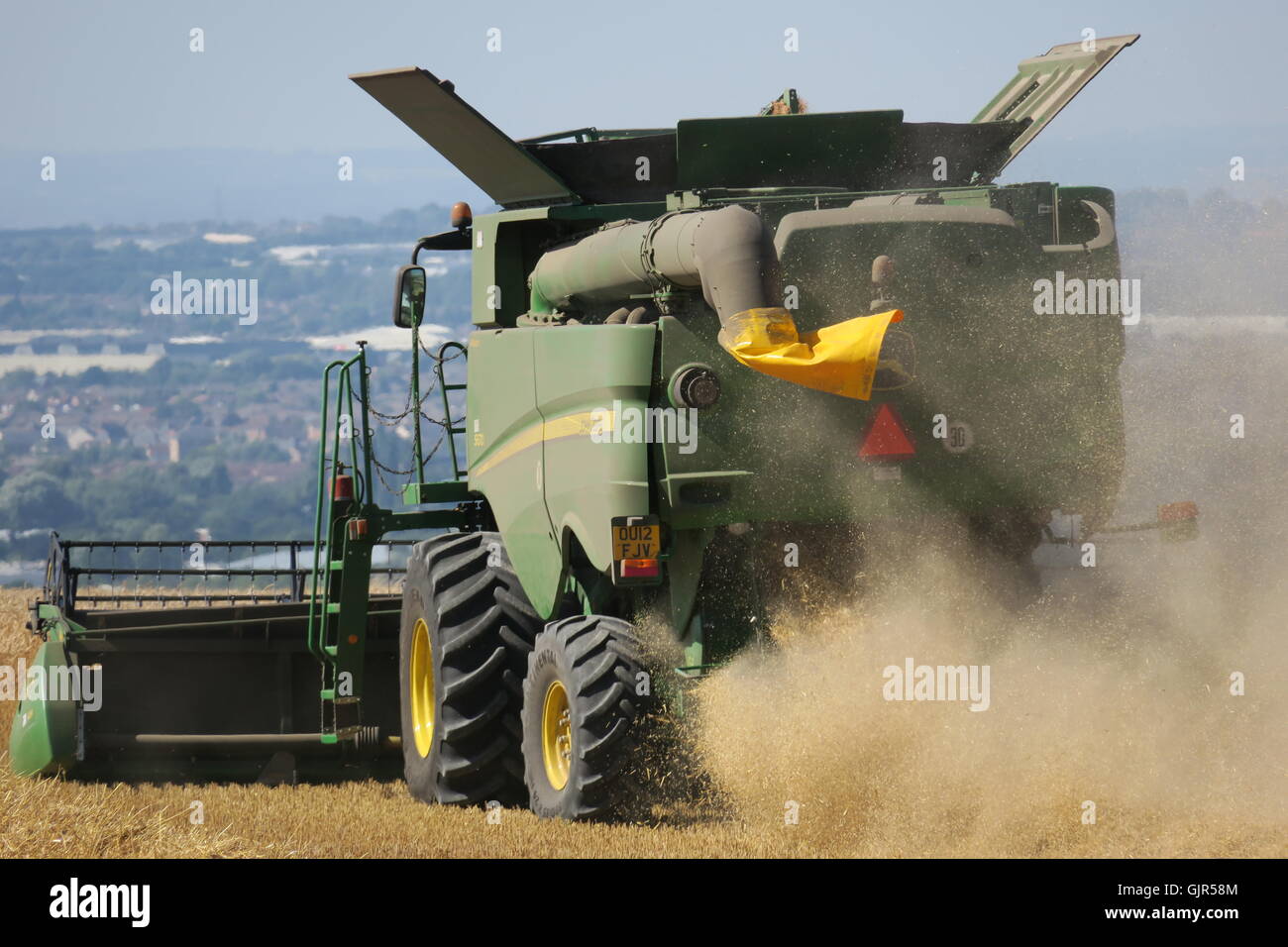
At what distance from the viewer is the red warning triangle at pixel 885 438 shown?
26.0ft

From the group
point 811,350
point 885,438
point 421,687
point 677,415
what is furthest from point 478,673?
point 811,350

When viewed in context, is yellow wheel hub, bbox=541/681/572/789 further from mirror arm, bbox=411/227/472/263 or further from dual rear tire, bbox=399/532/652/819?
mirror arm, bbox=411/227/472/263

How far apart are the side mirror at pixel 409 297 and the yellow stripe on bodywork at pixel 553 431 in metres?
1.31

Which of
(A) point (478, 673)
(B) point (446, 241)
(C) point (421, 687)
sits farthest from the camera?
(B) point (446, 241)

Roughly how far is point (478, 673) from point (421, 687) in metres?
1.30

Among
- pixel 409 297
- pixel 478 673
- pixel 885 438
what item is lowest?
pixel 478 673

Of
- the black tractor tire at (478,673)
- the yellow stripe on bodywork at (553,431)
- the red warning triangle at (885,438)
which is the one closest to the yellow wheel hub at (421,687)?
the black tractor tire at (478,673)

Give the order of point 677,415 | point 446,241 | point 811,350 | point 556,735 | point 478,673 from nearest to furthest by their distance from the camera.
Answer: point 811,350, point 677,415, point 556,735, point 478,673, point 446,241

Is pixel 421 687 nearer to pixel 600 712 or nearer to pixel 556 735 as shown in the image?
pixel 556 735

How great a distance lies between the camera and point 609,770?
806cm

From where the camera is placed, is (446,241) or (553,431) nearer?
(553,431)

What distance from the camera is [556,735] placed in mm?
8695

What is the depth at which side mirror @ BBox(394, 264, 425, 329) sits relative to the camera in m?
10.9

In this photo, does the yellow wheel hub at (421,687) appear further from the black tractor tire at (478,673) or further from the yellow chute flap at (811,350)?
the yellow chute flap at (811,350)
